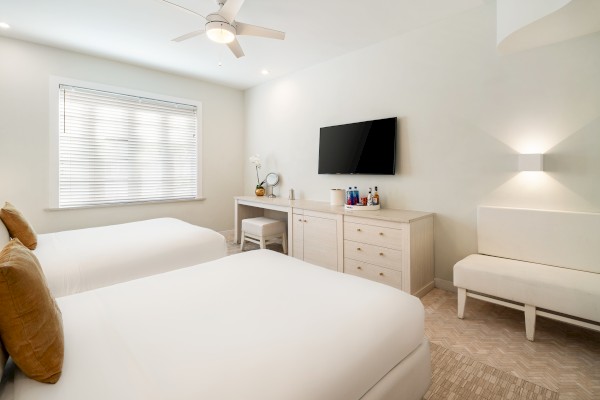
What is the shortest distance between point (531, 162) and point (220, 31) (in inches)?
106

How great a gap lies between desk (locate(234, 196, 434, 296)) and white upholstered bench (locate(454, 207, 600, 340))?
1.42 feet

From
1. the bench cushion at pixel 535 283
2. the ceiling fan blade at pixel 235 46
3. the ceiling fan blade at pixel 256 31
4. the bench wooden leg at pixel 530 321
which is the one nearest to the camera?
the bench cushion at pixel 535 283

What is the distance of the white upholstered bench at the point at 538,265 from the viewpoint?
6.18 feet

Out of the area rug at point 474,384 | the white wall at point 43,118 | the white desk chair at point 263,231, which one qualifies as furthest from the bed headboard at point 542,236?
the white wall at point 43,118

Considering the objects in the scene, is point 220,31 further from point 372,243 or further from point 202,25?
point 372,243

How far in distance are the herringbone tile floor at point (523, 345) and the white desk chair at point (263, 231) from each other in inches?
86.8

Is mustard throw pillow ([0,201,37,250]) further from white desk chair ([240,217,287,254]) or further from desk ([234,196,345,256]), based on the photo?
desk ([234,196,345,256])

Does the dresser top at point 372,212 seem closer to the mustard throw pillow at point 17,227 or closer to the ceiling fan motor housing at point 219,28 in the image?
the ceiling fan motor housing at point 219,28

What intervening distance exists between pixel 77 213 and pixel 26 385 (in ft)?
11.7

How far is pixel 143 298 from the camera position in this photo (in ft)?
4.67

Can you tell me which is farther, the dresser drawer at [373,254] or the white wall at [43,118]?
the white wall at [43,118]

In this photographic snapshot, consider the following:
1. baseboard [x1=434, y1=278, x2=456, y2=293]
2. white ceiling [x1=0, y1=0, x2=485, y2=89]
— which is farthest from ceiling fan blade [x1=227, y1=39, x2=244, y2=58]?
baseboard [x1=434, y1=278, x2=456, y2=293]

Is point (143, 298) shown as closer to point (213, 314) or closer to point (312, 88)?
point (213, 314)

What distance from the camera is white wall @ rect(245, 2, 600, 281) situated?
222cm
